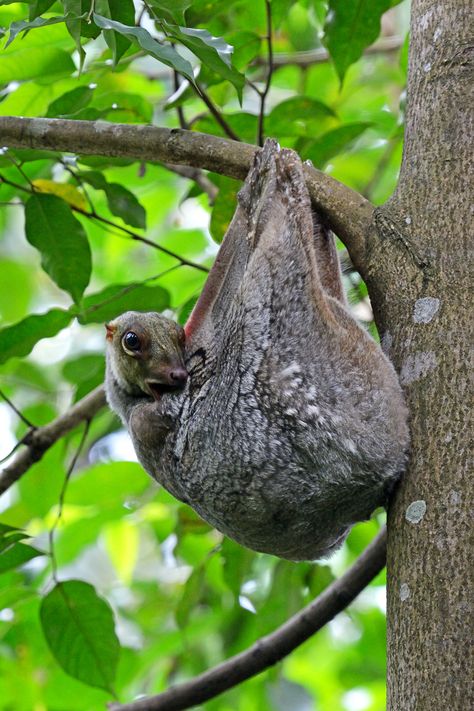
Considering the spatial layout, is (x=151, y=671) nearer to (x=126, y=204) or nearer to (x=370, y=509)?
(x=126, y=204)

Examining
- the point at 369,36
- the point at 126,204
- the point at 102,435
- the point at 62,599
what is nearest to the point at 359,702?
the point at 102,435

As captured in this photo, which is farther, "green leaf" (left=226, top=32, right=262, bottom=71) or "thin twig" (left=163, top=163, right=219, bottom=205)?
"thin twig" (left=163, top=163, right=219, bottom=205)

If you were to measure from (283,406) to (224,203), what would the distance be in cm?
117

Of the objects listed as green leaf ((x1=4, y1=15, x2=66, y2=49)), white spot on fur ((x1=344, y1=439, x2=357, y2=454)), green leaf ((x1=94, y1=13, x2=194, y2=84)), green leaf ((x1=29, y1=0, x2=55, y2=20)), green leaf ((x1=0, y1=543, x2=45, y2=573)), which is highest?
green leaf ((x1=29, y1=0, x2=55, y2=20))

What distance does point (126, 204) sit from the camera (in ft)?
12.0

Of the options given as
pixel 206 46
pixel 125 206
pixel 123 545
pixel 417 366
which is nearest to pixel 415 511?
pixel 417 366

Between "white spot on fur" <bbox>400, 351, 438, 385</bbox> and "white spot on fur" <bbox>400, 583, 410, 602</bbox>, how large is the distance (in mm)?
479

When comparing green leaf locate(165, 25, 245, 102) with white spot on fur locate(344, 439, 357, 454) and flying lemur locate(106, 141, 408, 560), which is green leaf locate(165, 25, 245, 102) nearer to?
flying lemur locate(106, 141, 408, 560)

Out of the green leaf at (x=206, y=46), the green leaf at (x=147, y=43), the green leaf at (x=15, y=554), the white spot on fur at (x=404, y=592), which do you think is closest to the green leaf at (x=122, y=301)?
the green leaf at (x=15, y=554)

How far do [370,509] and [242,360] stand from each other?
537mm

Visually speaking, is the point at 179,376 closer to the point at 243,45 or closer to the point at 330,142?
the point at 330,142

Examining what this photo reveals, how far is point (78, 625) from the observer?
11.1ft

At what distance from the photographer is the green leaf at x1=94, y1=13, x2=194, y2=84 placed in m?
2.21

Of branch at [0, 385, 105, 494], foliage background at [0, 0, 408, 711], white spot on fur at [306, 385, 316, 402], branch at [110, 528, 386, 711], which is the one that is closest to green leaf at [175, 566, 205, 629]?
foliage background at [0, 0, 408, 711]
